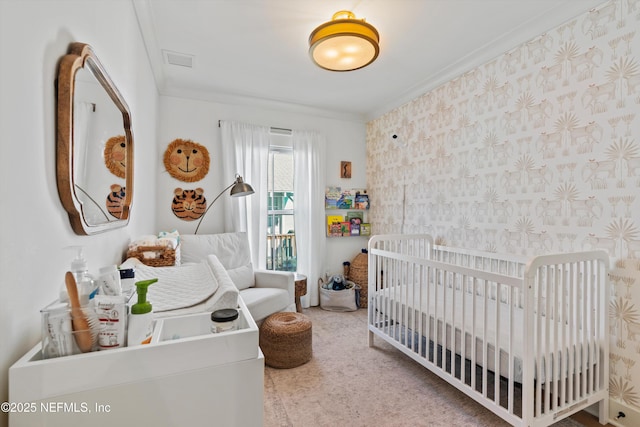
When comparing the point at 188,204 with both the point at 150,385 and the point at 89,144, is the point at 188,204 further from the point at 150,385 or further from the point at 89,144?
the point at 150,385

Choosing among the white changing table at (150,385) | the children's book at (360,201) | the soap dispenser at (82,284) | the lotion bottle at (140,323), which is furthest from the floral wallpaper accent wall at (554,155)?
the soap dispenser at (82,284)

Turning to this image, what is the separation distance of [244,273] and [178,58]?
196 centimetres

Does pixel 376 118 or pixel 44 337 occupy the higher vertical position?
pixel 376 118

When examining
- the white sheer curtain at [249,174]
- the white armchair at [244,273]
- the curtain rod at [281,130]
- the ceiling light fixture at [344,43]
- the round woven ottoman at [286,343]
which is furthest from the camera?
the curtain rod at [281,130]

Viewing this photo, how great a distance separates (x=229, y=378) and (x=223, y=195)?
2.69m

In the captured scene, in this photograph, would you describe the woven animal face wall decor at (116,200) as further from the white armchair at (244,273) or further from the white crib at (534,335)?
the white crib at (534,335)

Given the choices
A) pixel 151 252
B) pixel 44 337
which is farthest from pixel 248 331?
pixel 151 252

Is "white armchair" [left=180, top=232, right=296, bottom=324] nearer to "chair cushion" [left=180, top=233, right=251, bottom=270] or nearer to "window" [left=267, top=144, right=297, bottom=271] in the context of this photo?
"chair cushion" [left=180, top=233, right=251, bottom=270]

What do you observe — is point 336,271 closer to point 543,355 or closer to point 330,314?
point 330,314

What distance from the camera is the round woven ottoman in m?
2.18

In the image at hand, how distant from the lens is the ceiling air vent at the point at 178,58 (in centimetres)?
243

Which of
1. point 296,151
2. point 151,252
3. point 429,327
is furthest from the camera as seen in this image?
point 296,151

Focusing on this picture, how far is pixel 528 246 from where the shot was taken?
2057 mm

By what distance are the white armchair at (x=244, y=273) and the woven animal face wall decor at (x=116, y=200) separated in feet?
4.15
